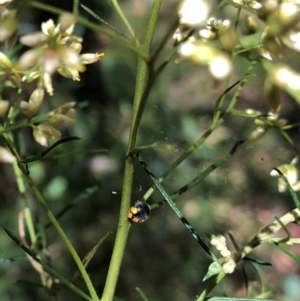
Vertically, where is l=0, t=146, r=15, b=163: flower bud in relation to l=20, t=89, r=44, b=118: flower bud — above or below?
below

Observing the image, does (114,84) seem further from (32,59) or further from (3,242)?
(32,59)

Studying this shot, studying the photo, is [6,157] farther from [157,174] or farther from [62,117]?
[157,174]

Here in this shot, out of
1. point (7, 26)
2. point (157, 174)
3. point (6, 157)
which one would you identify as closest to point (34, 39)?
point (7, 26)

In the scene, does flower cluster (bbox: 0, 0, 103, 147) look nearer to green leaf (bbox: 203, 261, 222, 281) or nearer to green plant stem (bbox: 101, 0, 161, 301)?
green plant stem (bbox: 101, 0, 161, 301)

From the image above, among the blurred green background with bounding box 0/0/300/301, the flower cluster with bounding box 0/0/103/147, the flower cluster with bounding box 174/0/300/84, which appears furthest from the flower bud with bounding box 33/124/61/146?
the blurred green background with bounding box 0/0/300/301

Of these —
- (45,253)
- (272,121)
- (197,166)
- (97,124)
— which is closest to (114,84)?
(97,124)
